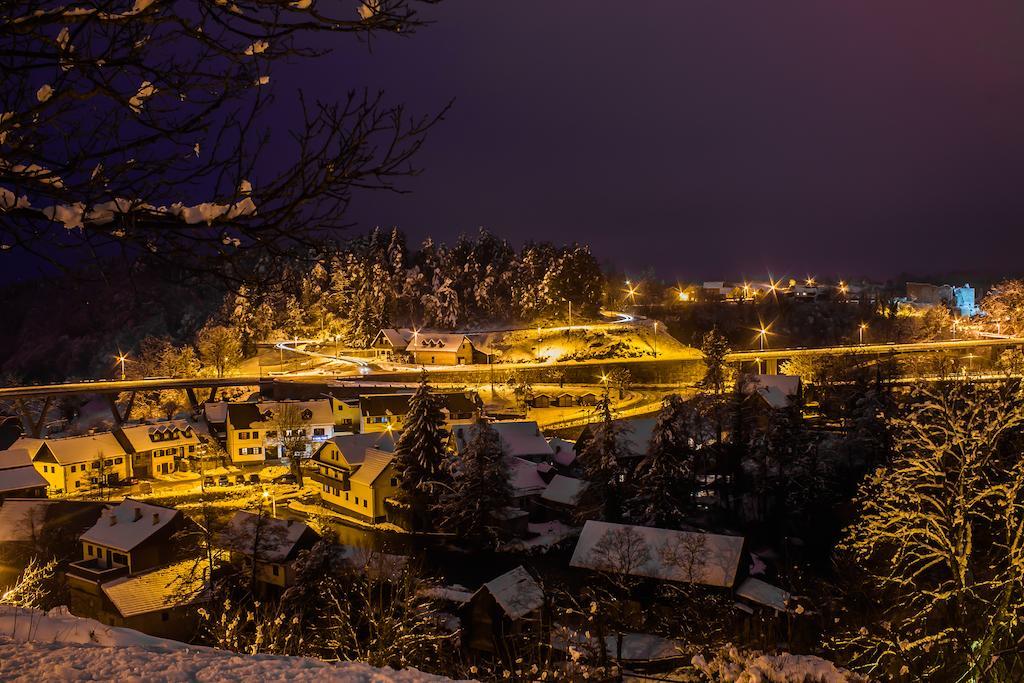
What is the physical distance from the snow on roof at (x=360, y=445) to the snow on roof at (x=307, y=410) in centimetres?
780

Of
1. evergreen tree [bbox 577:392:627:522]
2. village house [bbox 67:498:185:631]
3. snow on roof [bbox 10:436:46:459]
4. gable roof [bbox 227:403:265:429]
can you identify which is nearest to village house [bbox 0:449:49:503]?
snow on roof [bbox 10:436:46:459]

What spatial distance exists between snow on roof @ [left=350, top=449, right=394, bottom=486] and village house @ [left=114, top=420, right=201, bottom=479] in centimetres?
1251

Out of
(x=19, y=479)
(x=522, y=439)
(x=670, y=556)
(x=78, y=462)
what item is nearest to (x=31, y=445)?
(x=78, y=462)

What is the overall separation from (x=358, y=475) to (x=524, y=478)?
634 centimetres

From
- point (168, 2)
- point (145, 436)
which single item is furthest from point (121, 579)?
point (168, 2)

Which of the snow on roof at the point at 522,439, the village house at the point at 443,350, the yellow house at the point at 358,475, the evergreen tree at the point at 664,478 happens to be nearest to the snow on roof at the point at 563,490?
the evergreen tree at the point at 664,478

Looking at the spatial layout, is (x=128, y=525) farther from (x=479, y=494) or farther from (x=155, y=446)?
(x=155, y=446)

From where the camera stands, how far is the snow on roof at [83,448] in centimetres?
2892

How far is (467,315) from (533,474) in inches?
1329

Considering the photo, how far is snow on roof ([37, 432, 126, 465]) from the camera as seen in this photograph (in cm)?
2892

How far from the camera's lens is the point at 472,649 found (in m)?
Answer: 15.1

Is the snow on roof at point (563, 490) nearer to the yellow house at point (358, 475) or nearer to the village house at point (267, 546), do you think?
the yellow house at point (358, 475)

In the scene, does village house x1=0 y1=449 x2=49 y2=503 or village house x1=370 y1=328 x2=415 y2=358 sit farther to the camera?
village house x1=370 y1=328 x2=415 y2=358

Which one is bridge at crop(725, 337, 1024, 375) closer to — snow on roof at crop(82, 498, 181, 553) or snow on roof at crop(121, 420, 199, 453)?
snow on roof at crop(121, 420, 199, 453)
